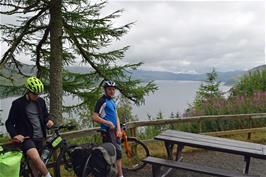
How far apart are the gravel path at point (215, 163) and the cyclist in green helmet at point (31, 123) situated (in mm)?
2301

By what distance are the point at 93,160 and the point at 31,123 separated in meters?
1.06

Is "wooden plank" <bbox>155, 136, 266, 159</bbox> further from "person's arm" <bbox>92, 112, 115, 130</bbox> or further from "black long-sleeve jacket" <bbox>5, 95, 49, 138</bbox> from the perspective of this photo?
"black long-sleeve jacket" <bbox>5, 95, 49, 138</bbox>

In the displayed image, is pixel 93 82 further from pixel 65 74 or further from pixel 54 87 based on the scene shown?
pixel 54 87

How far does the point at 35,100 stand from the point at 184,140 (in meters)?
2.83

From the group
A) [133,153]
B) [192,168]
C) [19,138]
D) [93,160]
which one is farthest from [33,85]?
[133,153]

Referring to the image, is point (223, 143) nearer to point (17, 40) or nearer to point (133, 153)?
point (133, 153)

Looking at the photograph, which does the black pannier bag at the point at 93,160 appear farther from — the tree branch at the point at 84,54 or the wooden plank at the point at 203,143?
the tree branch at the point at 84,54

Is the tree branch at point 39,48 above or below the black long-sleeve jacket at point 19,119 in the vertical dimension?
above

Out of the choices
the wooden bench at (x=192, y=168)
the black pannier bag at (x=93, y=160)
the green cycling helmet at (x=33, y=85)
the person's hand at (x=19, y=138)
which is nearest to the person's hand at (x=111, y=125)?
the black pannier bag at (x=93, y=160)

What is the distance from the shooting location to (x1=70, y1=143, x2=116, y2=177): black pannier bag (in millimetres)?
5059

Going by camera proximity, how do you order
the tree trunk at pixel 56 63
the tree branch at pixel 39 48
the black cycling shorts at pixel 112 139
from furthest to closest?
the tree branch at pixel 39 48, the tree trunk at pixel 56 63, the black cycling shorts at pixel 112 139

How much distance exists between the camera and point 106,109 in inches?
222

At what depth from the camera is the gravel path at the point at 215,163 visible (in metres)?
6.77

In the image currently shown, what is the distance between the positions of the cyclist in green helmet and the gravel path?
230 centimetres
